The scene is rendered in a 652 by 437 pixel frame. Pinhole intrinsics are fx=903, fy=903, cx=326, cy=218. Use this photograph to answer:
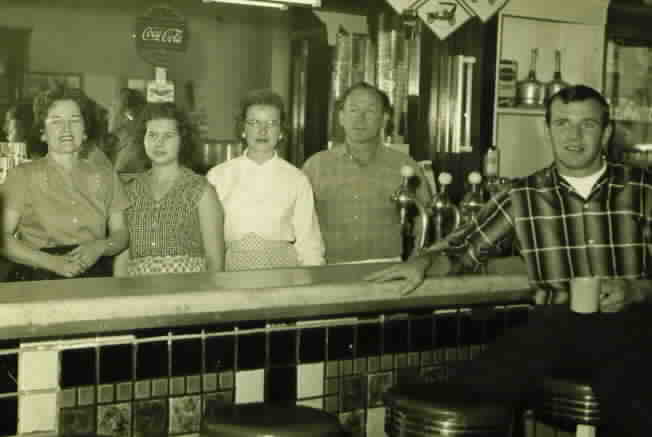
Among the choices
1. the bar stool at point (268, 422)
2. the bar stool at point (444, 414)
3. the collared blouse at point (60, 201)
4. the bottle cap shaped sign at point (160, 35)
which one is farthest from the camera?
the bottle cap shaped sign at point (160, 35)

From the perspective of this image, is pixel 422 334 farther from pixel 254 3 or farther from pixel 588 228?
pixel 254 3

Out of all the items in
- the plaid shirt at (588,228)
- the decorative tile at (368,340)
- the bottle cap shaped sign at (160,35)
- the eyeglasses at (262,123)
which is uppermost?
the bottle cap shaped sign at (160,35)

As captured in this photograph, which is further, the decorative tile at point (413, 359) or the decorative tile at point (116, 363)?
the decorative tile at point (413, 359)

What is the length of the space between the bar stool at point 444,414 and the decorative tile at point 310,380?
1.24ft

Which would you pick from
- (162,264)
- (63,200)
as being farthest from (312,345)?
(63,200)

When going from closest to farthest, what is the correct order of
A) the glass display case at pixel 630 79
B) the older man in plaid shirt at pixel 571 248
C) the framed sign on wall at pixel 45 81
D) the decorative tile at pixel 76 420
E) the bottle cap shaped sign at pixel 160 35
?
the decorative tile at pixel 76 420 → the older man in plaid shirt at pixel 571 248 → the framed sign on wall at pixel 45 81 → the bottle cap shaped sign at pixel 160 35 → the glass display case at pixel 630 79

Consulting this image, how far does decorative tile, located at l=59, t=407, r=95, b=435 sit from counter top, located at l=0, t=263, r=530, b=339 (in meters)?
0.20

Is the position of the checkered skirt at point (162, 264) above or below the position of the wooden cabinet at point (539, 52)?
below

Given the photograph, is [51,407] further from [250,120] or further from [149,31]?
[149,31]

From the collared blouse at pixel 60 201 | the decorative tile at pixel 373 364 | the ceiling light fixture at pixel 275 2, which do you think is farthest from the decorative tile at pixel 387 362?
the ceiling light fixture at pixel 275 2

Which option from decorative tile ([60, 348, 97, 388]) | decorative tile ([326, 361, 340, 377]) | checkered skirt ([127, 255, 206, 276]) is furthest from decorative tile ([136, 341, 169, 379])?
checkered skirt ([127, 255, 206, 276])

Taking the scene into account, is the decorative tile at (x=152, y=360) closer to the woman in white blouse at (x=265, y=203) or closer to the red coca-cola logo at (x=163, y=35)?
the woman in white blouse at (x=265, y=203)

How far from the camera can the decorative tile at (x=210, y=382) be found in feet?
7.71

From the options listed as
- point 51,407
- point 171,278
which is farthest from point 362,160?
point 51,407
